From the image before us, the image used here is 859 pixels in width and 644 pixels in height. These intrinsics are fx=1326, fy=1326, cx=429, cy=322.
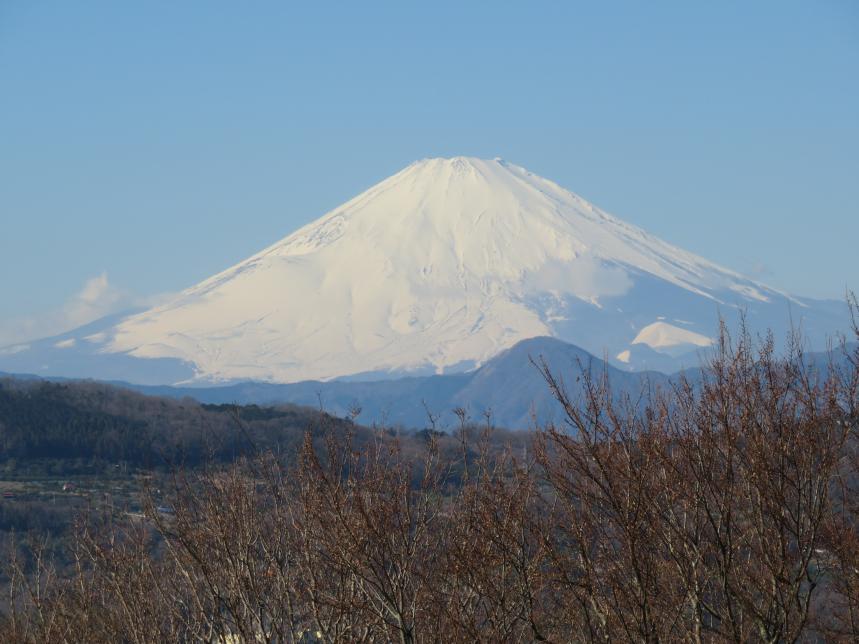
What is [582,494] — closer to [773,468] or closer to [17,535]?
[773,468]

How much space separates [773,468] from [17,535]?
43006 mm

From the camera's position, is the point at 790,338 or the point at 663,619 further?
the point at 790,338

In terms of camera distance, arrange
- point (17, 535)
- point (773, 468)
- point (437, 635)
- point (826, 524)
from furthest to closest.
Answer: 1. point (17, 535)
2. point (826, 524)
3. point (437, 635)
4. point (773, 468)

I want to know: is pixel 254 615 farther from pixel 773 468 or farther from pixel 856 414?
pixel 856 414

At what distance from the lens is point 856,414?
1220cm

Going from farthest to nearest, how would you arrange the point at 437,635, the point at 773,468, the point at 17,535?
1. the point at 17,535
2. the point at 437,635
3. the point at 773,468

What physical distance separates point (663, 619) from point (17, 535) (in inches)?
1651

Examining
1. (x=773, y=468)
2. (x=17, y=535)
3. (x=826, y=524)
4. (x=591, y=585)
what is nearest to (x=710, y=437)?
(x=773, y=468)

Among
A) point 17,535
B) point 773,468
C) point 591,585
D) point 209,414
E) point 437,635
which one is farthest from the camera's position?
point 209,414

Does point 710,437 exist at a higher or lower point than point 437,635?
higher

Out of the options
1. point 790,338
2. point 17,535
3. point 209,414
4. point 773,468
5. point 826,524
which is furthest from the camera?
point 209,414

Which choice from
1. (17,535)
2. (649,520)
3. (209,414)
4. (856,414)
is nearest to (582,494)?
(649,520)

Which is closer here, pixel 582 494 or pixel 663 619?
pixel 582 494

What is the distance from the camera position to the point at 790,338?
14.1 metres
